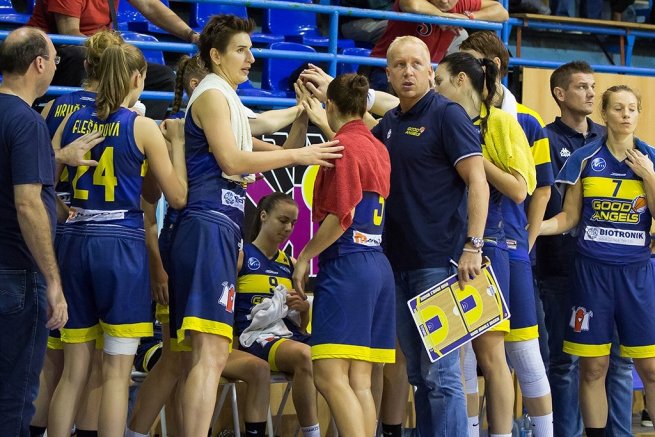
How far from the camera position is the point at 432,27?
7582mm

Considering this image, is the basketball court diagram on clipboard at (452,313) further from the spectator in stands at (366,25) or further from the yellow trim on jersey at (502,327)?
the spectator in stands at (366,25)

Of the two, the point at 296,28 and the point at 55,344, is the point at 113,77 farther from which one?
the point at 296,28

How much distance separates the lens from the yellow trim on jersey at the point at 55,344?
502 cm

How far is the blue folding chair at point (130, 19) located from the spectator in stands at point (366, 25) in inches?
65.9

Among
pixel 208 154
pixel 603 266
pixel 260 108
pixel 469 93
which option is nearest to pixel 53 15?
pixel 260 108

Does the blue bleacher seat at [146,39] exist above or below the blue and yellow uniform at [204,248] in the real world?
above

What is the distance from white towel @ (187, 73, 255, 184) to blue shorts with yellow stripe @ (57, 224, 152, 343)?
1.87ft

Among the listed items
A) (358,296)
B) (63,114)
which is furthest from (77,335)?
(358,296)

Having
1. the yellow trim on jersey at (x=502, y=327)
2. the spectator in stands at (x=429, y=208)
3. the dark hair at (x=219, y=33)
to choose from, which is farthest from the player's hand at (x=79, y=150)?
the yellow trim on jersey at (x=502, y=327)

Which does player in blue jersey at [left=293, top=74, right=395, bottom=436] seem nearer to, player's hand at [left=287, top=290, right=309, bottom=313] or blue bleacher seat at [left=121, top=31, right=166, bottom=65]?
player's hand at [left=287, top=290, right=309, bottom=313]

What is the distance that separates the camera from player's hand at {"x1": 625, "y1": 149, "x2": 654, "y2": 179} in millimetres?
5824

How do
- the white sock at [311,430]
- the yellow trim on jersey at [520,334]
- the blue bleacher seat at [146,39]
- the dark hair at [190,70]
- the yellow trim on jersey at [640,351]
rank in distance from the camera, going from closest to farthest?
the dark hair at [190,70], the yellow trim on jersey at [520,334], the white sock at [311,430], the yellow trim on jersey at [640,351], the blue bleacher seat at [146,39]

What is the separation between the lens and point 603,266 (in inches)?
229

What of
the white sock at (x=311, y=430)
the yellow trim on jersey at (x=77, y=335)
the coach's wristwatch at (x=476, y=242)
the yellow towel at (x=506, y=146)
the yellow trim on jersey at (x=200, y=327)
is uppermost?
the yellow towel at (x=506, y=146)
